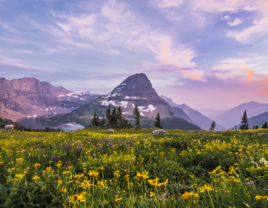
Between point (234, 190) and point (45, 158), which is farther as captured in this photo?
point (45, 158)

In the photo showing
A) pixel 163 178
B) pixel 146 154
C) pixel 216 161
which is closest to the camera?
pixel 163 178

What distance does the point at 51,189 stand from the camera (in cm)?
250

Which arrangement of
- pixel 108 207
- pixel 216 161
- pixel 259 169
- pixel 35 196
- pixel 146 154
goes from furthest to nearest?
pixel 146 154
pixel 216 161
pixel 259 169
pixel 108 207
pixel 35 196

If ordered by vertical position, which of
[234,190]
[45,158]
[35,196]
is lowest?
[45,158]

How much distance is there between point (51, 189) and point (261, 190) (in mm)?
3936

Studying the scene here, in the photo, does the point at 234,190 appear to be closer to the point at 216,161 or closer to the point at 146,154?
the point at 216,161

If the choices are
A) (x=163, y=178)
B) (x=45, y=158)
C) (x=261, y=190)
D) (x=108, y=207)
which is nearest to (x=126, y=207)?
(x=108, y=207)

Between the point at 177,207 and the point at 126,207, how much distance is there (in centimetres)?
89

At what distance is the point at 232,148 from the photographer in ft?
22.3

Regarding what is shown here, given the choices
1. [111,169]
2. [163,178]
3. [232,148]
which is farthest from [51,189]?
[232,148]

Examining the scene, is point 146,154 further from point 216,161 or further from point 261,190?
point 261,190

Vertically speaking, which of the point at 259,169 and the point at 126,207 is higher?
the point at 259,169

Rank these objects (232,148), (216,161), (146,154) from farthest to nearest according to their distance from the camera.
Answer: (232,148)
(146,154)
(216,161)

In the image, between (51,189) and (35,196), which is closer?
(35,196)
